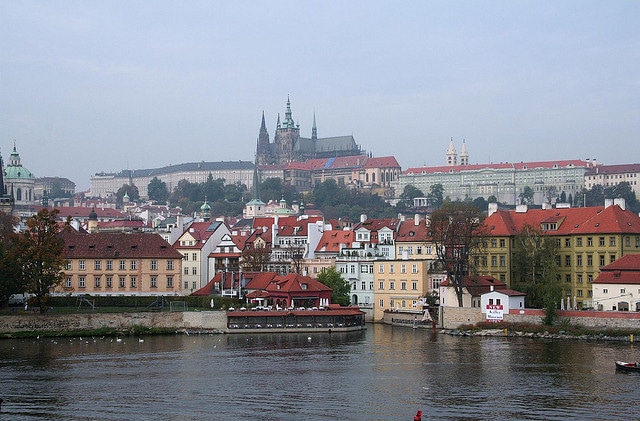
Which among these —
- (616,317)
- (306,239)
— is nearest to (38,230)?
(306,239)

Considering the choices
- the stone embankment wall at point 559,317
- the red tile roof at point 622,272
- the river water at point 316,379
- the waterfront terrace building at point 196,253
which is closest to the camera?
the river water at point 316,379

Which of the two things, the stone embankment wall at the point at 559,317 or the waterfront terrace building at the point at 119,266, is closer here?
the stone embankment wall at the point at 559,317

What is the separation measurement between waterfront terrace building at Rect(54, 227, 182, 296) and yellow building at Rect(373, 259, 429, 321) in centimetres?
1450

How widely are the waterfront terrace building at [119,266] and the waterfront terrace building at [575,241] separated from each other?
2224 centimetres

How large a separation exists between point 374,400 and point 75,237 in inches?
1609

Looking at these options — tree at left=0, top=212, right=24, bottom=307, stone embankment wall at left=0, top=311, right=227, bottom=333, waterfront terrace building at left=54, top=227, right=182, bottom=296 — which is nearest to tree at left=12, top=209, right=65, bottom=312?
tree at left=0, top=212, right=24, bottom=307

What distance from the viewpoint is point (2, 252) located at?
210 feet

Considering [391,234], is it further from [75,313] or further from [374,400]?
[374,400]

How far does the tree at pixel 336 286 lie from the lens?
71.3m

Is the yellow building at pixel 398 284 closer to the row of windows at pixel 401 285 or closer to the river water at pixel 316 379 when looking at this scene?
the row of windows at pixel 401 285

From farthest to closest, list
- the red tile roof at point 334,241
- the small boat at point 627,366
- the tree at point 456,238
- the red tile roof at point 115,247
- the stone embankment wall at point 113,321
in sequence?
1. the red tile roof at point 334,241
2. the red tile roof at point 115,247
3. the tree at point 456,238
4. the stone embankment wall at point 113,321
5. the small boat at point 627,366

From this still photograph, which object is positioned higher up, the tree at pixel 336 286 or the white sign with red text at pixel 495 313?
the tree at pixel 336 286

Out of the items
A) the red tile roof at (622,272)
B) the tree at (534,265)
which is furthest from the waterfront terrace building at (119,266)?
the red tile roof at (622,272)

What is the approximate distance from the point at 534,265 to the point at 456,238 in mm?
5578
